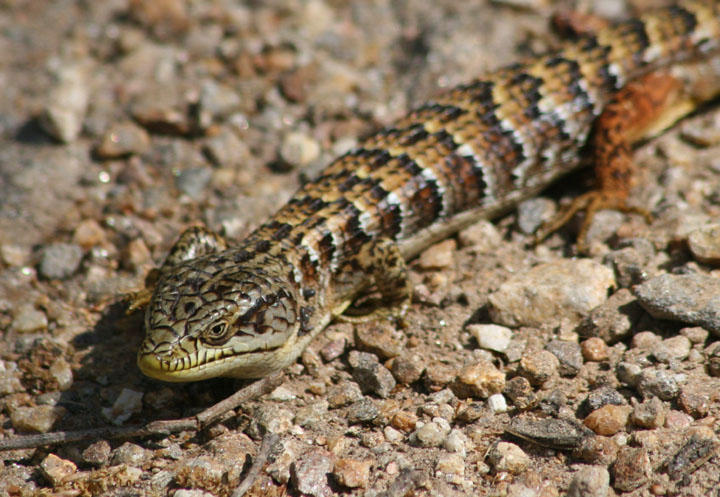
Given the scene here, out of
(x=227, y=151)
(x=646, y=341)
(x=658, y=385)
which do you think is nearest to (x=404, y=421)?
(x=658, y=385)

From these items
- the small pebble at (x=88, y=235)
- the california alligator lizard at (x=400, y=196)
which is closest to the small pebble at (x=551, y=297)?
the california alligator lizard at (x=400, y=196)

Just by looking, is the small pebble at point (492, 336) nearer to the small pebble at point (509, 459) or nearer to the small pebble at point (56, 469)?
the small pebble at point (509, 459)

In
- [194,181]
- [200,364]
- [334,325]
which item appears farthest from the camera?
[194,181]

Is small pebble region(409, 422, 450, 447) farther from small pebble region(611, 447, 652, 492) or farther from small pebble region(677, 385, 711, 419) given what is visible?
small pebble region(677, 385, 711, 419)

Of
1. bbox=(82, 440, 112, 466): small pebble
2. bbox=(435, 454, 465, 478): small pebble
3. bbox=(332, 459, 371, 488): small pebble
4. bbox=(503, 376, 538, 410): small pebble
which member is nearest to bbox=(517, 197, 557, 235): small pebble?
bbox=(503, 376, 538, 410): small pebble

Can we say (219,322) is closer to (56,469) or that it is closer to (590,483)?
(56,469)

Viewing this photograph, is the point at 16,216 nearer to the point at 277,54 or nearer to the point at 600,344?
the point at 277,54

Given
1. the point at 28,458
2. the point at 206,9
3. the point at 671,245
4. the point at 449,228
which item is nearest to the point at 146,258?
the point at 28,458
